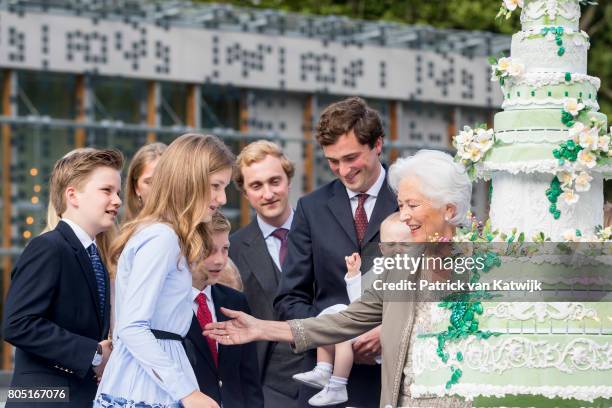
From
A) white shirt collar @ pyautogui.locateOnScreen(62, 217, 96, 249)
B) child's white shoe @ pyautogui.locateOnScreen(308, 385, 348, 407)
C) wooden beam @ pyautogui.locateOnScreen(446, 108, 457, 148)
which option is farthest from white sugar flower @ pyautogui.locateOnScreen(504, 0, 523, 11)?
wooden beam @ pyautogui.locateOnScreen(446, 108, 457, 148)

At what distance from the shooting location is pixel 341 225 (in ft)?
24.3

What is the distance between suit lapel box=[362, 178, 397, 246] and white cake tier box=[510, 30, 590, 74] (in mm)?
1257

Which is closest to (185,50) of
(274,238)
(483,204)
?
(483,204)

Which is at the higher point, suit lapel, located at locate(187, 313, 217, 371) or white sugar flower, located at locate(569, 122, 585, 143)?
white sugar flower, located at locate(569, 122, 585, 143)

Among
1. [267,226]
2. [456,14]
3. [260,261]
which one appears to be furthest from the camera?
[456,14]

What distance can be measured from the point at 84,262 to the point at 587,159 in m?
2.33

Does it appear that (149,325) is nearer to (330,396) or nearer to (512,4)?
(330,396)

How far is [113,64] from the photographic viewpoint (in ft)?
66.6

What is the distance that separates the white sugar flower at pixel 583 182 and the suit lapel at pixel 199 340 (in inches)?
73.0

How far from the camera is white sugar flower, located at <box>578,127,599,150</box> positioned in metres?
6.20

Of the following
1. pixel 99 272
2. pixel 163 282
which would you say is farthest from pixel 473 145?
pixel 99 272

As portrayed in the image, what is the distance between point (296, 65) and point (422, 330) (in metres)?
16.1

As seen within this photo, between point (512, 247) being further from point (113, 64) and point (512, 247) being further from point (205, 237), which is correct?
point (113, 64)

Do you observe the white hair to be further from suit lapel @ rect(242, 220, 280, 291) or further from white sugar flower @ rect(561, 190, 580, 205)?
suit lapel @ rect(242, 220, 280, 291)
